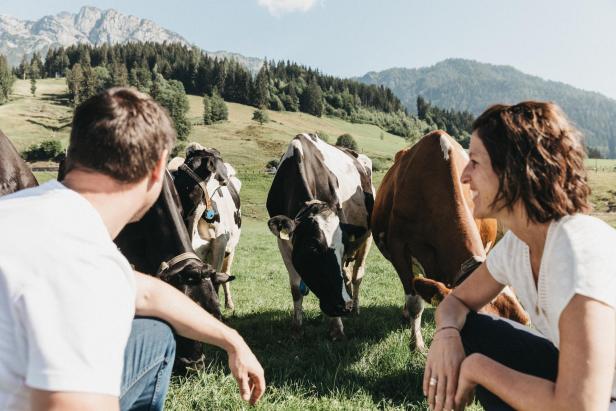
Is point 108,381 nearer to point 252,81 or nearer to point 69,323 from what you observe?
point 69,323

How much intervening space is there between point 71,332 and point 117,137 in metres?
0.81

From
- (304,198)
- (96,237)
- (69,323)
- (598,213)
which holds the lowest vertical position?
(598,213)

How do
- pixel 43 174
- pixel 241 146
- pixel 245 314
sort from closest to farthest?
pixel 245 314 < pixel 43 174 < pixel 241 146

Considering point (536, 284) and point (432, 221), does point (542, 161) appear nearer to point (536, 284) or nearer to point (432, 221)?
point (536, 284)

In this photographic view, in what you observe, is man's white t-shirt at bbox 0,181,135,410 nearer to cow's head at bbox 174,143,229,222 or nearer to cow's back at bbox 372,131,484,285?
cow's back at bbox 372,131,484,285

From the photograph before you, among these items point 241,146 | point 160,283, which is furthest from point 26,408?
point 241,146

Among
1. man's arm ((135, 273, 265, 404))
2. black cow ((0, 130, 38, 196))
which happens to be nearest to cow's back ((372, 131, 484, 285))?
man's arm ((135, 273, 265, 404))

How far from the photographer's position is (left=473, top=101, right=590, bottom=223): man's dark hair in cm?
241

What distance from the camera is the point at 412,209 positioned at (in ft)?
19.7

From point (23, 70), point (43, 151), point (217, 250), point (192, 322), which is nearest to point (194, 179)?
point (217, 250)

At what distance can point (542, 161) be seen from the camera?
2398 millimetres

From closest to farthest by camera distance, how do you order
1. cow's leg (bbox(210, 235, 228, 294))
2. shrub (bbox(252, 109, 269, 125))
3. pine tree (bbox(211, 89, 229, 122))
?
cow's leg (bbox(210, 235, 228, 294)) < pine tree (bbox(211, 89, 229, 122)) < shrub (bbox(252, 109, 269, 125))

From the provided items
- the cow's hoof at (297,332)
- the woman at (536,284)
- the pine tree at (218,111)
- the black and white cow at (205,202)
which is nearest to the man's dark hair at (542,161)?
the woman at (536,284)

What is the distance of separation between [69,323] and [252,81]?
13816 cm
